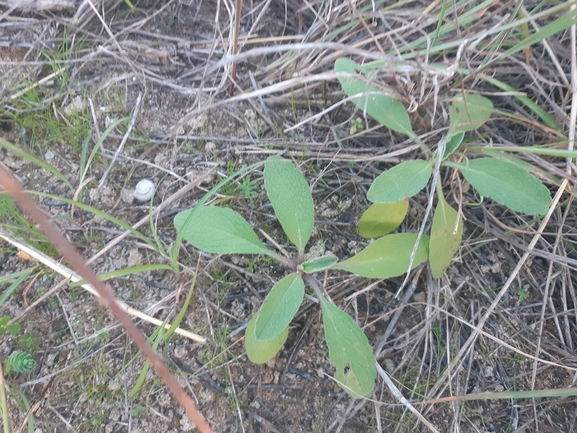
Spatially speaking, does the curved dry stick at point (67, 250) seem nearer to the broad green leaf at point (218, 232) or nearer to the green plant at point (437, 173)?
the broad green leaf at point (218, 232)

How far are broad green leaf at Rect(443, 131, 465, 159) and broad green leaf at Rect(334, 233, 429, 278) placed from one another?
247 mm

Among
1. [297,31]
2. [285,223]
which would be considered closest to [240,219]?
[285,223]

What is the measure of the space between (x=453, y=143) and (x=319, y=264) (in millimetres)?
509

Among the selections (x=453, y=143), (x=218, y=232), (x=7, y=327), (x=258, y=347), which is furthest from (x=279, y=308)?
(x=7, y=327)

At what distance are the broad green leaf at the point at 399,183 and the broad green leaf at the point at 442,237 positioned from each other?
10 centimetres

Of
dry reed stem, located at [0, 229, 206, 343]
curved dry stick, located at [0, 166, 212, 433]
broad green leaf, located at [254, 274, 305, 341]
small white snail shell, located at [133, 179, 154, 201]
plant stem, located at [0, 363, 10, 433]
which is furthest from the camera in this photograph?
small white snail shell, located at [133, 179, 154, 201]

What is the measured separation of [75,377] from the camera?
120 cm

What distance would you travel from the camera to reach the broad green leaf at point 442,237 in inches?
45.3

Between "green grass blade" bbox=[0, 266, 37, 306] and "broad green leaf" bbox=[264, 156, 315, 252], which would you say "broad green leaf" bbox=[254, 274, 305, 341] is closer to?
"broad green leaf" bbox=[264, 156, 315, 252]

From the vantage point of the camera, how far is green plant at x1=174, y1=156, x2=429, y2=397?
107cm

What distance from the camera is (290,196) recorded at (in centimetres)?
117

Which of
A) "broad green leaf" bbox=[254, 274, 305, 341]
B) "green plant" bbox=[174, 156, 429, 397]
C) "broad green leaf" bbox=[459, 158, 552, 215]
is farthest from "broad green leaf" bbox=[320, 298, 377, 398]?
"broad green leaf" bbox=[459, 158, 552, 215]

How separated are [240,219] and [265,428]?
1.93 ft

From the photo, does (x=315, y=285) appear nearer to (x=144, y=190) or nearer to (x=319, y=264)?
(x=319, y=264)
